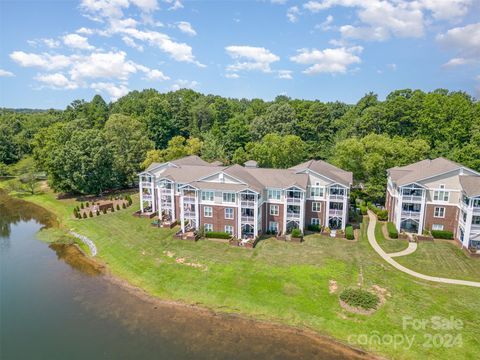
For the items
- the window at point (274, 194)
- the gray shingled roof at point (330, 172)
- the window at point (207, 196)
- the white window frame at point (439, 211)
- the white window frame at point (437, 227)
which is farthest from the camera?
the gray shingled roof at point (330, 172)

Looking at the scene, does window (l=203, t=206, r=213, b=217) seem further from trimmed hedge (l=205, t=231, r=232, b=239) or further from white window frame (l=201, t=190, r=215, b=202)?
trimmed hedge (l=205, t=231, r=232, b=239)

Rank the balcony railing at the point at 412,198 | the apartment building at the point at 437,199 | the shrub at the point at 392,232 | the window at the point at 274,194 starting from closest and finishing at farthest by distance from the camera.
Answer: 1. the apartment building at the point at 437,199
2. the shrub at the point at 392,232
3. the balcony railing at the point at 412,198
4. the window at the point at 274,194

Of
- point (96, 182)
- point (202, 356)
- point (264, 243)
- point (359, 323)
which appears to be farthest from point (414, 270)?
point (96, 182)

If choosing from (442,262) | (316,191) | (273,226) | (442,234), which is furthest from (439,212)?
(273,226)

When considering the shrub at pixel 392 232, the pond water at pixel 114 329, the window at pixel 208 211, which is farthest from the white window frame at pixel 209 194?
the shrub at pixel 392 232

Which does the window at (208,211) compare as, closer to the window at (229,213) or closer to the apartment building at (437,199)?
the window at (229,213)

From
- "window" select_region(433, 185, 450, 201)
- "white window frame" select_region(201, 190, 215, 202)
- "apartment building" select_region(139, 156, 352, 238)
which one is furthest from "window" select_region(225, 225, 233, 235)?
"window" select_region(433, 185, 450, 201)

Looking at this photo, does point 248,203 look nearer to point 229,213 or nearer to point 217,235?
point 229,213

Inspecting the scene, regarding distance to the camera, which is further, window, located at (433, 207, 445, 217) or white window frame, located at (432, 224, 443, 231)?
white window frame, located at (432, 224, 443, 231)
